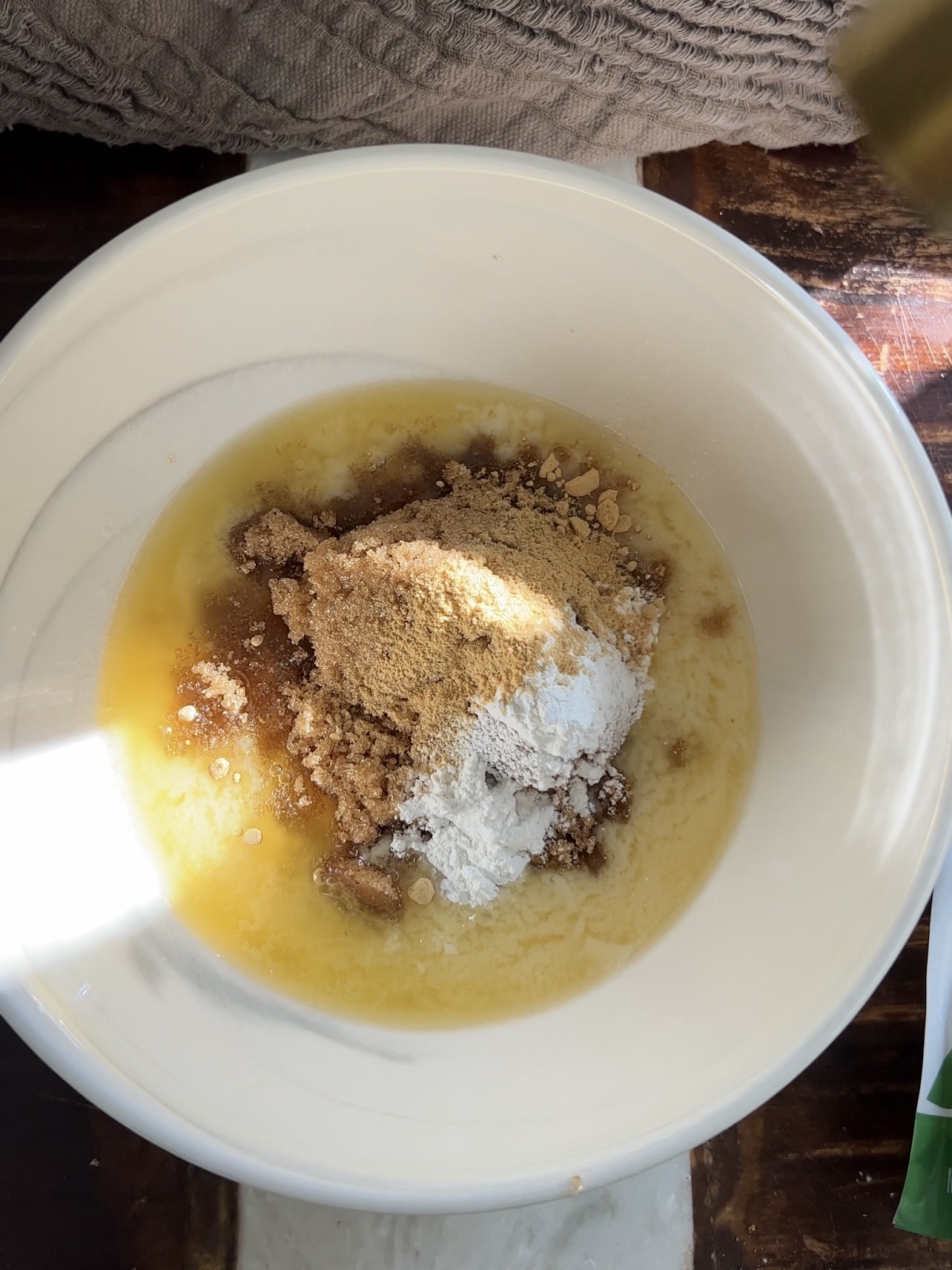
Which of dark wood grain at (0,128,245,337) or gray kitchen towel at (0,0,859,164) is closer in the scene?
gray kitchen towel at (0,0,859,164)

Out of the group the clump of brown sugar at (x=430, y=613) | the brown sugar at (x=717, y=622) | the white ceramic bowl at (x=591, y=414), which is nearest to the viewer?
the white ceramic bowl at (x=591, y=414)

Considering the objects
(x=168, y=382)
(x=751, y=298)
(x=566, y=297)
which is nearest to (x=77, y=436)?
(x=168, y=382)

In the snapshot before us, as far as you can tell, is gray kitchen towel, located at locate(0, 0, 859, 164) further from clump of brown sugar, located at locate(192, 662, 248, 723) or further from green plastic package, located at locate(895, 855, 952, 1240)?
green plastic package, located at locate(895, 855, 952, 1240)

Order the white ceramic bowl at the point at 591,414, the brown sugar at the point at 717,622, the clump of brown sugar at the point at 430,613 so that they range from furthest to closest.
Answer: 1. the brown sugar at the point at 717,622
2. the clump of brown sugar at the point at 430,613
3. the white ceramic bowl at the point at 591,414

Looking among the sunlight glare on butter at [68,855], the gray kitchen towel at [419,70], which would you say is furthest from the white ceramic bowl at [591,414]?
the gray kitchen towel at [419,70]

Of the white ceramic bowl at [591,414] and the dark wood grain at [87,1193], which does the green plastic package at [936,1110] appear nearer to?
the white ceramic bowl at [591,414]

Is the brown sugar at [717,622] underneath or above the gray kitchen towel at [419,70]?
underneath

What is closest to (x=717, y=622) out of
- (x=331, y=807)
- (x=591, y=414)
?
(x=591, y=414)

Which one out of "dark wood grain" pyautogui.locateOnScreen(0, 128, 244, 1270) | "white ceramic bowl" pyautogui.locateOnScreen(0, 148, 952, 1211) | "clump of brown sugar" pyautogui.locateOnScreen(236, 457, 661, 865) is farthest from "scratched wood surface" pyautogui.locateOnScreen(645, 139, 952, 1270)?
"dark wood grain" pyautogui.locateOnScreen(0, 128, 244, 1270)
